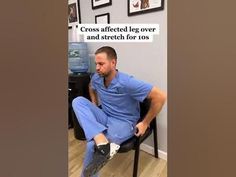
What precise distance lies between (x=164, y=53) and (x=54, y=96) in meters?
1.69

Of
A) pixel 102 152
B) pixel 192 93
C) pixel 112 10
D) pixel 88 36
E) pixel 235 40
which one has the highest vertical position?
pixel 112 10

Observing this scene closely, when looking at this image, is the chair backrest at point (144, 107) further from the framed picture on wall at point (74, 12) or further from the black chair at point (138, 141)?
the framed picture on wall at point (74, 12)

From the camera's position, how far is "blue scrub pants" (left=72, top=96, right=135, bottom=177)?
169 cm

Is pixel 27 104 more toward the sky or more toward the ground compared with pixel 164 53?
more toward the ground

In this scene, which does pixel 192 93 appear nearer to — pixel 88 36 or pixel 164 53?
pixel 164 53

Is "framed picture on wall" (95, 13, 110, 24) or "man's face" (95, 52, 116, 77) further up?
"framed picture on wall" (95, 13, 110, 24)

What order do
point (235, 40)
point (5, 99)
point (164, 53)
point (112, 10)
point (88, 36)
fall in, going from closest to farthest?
point (5, 99) → point (235, 40) → point (164, 53) → point (112, 10) → point (88, 36)

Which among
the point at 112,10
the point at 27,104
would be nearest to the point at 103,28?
the point at 112,10

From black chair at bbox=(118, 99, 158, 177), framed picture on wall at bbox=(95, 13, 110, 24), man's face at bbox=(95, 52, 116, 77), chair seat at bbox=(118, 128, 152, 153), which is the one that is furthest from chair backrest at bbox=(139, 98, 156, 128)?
framed picture on wall at bbox=(95, 13, 110, 24)

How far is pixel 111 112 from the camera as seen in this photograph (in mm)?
1975

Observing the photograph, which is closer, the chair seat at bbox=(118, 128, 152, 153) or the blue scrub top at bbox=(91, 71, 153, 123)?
the chair seat at bbox=(118, 128, 152, 153)

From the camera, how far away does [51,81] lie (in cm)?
53

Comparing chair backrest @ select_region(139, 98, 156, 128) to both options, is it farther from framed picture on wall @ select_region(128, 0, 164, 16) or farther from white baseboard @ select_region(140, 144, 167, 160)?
framed picture on wall @ select_region(128, 0, 164, 16)

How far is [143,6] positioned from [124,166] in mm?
1478
